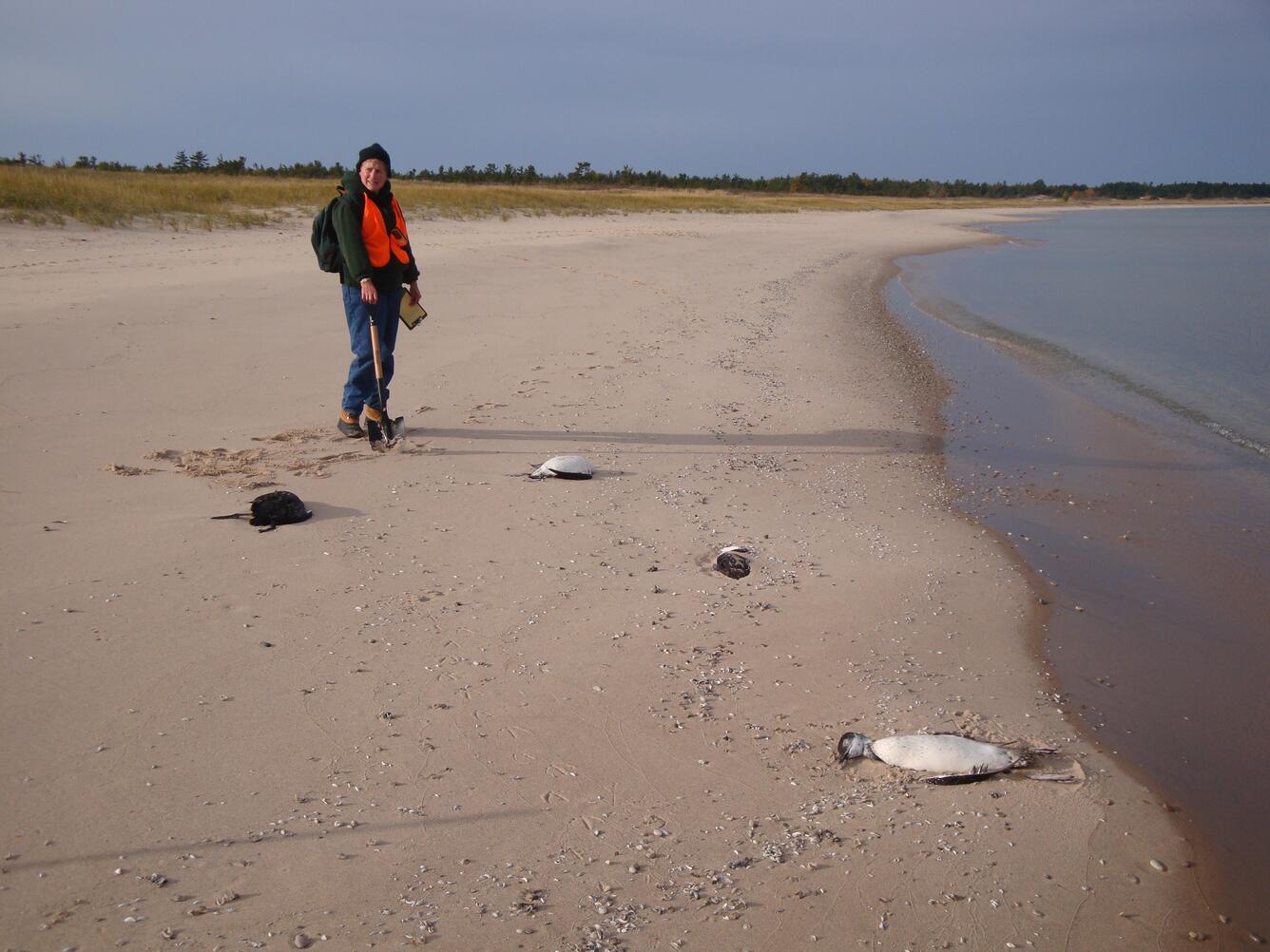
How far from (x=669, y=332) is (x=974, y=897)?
26.2 ft

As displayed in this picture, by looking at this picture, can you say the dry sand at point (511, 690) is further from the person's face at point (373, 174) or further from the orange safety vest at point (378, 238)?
the person's face at point (373, 174)

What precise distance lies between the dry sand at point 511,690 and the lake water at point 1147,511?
240 millimetres

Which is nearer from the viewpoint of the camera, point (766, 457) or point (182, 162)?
point (766, 457)

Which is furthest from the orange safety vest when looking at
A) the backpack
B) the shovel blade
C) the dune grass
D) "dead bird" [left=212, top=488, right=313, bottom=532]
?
the dune grass

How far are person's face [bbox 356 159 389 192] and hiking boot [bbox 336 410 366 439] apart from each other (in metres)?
1.40

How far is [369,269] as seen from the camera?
5.65 metres

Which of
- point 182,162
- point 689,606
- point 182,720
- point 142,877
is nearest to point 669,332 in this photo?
point 689,606

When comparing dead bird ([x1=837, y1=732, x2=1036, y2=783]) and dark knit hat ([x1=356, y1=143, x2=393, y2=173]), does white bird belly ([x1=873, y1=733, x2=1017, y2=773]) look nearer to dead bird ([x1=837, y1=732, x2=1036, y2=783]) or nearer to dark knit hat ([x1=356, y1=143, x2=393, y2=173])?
dead bird ([x1=837, y1=732, x2=1036, y2=783])

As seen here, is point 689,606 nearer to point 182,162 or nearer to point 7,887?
point 7,887

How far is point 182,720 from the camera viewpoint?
293 cm

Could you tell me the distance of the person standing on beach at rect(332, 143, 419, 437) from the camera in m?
5.60

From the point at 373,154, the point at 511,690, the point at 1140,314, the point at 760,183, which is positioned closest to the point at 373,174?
the point at 373,154

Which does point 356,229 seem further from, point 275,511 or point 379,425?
point 275,511

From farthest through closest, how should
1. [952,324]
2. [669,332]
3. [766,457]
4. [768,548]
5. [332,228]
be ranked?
[952,324]
[669,332]
[766,457]
[332,228]
[768,548]
